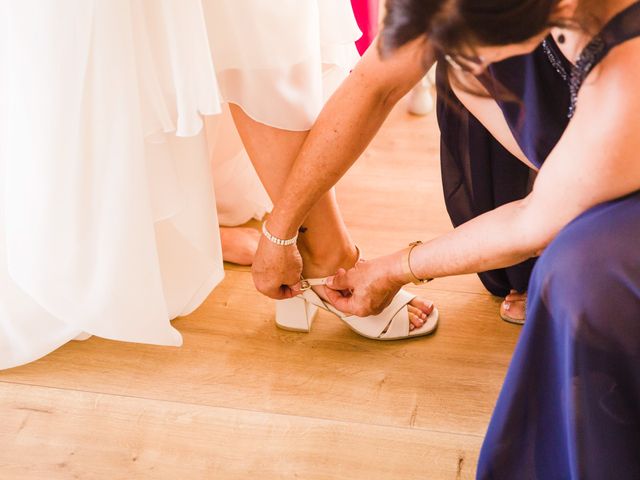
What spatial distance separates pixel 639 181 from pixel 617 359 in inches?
7.3

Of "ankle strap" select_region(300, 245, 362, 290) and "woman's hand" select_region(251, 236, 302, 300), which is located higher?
"woman's hand" select_region(251, 236, 302, 300)

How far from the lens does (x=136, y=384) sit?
49.5 inches

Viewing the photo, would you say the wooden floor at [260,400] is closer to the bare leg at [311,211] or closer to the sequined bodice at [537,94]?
the bare leg at [311,211]

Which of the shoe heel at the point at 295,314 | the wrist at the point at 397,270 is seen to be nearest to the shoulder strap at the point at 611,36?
the wrist at the point at 397,270

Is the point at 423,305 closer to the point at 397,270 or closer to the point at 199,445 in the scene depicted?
the point at 397,270

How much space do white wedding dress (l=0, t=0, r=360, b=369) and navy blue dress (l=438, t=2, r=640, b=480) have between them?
312 millimetres

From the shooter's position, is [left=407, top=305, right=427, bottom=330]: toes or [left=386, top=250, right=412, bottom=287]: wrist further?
[left=407, top=305, right=427, bottom=330]: toes

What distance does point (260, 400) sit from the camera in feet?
4.00

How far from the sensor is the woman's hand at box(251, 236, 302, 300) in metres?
1.24

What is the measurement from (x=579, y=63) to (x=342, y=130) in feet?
1.25

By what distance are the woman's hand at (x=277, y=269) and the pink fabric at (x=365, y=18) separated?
1.91 ft

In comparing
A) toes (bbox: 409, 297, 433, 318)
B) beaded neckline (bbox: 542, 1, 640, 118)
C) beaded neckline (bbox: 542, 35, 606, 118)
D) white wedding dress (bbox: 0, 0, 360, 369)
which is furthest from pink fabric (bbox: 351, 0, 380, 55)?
beaded neckline (bbox: 542, 1, 640, 118)

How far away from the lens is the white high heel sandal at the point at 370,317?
1298 millimetres

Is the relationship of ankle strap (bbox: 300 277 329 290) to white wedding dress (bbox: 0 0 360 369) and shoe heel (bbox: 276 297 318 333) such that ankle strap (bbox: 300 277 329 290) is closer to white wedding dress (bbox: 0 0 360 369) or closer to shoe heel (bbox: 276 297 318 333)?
shoe heel (bbox: 276 297 318 333)
